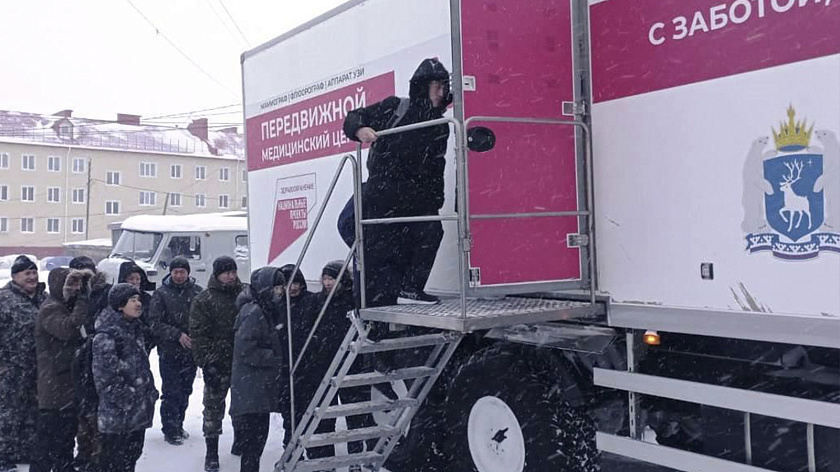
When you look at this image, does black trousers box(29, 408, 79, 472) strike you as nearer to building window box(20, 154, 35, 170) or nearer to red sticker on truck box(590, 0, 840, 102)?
red sticker on truck box(590, 0, 840, 102)

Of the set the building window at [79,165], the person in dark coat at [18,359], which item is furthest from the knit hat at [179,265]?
the building window at [79,165]

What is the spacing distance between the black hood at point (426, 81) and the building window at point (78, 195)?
4880 centimetres

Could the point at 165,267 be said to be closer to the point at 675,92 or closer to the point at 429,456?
the point at 429,456

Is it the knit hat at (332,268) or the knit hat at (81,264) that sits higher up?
the knit hat at (81,264)

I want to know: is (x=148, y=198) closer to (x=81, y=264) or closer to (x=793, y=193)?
(x=81, y=264)

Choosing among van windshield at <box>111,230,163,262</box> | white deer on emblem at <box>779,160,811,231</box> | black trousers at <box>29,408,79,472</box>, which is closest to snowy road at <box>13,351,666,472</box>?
black trousers at <box>29,408,79,472</box>

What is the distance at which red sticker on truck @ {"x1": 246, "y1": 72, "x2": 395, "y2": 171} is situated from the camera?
5.76 m

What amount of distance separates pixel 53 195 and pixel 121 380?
157ft

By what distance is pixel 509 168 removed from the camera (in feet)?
13.6

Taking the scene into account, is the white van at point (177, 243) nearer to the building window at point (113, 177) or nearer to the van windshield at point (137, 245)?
the van windshield at point (137, 245)

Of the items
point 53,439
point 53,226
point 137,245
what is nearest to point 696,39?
point 53,439

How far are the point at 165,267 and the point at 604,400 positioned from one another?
12.4 meters

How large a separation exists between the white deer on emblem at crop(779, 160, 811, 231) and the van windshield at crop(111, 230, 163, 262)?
45.8 ft

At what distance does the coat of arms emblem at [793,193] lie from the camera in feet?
10.1
